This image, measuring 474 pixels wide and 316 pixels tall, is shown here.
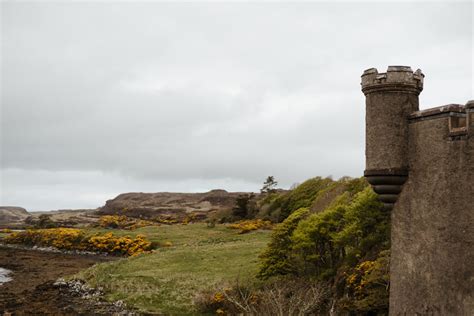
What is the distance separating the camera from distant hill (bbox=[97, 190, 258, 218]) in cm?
13466

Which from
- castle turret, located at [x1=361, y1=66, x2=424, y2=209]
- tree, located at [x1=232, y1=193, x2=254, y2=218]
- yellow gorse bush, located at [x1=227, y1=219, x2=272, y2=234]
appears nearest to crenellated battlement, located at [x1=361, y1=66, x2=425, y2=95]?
castle turret, located at [x1=361, y1=66, x2=424, y2=209]

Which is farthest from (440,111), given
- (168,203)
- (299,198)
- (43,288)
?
(168,203)

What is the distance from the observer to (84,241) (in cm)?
7350

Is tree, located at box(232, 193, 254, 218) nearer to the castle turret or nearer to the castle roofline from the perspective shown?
the castle turret

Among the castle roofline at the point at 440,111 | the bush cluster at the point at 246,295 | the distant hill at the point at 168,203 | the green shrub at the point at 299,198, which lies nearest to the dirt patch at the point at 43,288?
the bush cluster at the point at 246,295

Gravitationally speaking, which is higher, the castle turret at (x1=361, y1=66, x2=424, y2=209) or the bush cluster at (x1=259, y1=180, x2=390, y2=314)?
the castle turret at (x1=361, y1=66, x2=424, y2=209)

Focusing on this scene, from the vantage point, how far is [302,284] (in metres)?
28.3

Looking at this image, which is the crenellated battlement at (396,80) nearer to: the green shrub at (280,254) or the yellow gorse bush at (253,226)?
the green shrub at (280,254)

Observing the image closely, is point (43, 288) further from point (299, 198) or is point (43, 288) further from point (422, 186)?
point (299, 198)

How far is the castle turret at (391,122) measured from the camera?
43.8 feet

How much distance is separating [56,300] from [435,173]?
31.3 meters

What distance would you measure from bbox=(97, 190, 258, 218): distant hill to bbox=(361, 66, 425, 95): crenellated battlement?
110 metres

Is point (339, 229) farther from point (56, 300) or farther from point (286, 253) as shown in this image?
point (56, 300)

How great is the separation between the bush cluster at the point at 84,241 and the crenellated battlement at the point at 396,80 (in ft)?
167
